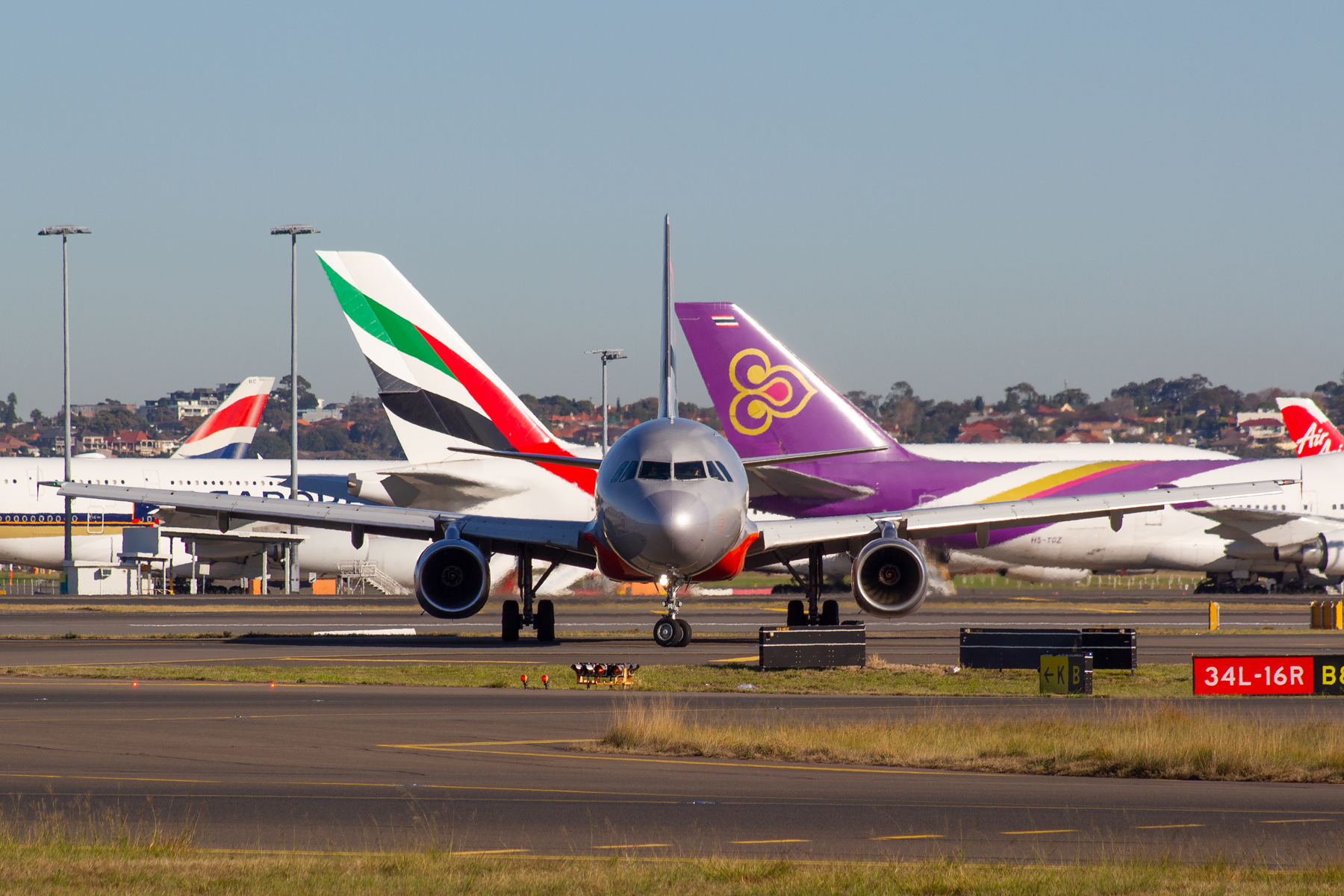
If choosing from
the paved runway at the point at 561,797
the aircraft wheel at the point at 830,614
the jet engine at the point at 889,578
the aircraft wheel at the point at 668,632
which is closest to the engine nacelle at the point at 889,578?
the jet engine at the point at 889,578

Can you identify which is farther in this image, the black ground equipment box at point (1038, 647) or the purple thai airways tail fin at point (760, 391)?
the purple thai airways tail fin at point (760, 391)

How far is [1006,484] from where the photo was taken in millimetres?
59094

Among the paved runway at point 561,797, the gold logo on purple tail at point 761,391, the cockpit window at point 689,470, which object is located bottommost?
the paved runway at point 561,797

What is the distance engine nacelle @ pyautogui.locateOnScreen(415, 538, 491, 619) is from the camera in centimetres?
3303

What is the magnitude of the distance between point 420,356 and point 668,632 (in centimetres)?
1573

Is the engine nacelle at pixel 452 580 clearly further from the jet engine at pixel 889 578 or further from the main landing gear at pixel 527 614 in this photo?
the jet engine at pixel 889 578

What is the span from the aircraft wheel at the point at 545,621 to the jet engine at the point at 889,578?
7085mm

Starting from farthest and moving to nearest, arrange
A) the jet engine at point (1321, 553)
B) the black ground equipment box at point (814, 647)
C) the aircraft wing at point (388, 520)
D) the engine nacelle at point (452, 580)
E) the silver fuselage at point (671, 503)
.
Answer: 1. the jet engine at point (1321, 553)
2. the aircraft wing at point (388, 520)
3. the engine nacelle at point (452, 580)
4. the silver fuselage at point (671, 503)
5. the black ground equipment box at point (814, 647)

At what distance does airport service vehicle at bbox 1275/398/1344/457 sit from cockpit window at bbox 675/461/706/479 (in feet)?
203

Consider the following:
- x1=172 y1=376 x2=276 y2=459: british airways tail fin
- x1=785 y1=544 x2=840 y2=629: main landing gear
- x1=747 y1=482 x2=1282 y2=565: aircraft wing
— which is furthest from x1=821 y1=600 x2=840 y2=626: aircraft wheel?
x1=172 y1=376 x2=276 y2=459: british airways tail fin

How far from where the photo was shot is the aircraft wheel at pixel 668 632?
32062 mm

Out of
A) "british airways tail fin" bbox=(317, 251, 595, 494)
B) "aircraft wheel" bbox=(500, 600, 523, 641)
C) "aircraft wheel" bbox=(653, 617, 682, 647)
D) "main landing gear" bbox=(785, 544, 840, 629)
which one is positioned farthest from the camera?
"british airways tail fin" bbox=(317, 251, 595, 494)

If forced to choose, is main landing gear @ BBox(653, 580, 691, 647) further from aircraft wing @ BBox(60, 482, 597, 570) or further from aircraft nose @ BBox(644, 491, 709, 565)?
aircraft wing @ BBox(60, 482, 597, 570)

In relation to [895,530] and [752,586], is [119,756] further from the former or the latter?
[752,586]
